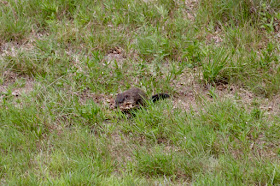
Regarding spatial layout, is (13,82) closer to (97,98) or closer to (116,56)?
(97,98)

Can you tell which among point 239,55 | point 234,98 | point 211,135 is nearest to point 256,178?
point 211,135

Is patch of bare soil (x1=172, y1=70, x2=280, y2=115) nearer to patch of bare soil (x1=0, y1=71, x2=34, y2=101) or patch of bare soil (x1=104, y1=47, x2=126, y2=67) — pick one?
patch of bare soil (x1=104, y1=47, x2=126, y2=67)

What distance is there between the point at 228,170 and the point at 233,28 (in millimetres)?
3056

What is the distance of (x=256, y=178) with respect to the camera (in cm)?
400

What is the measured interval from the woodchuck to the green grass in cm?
12

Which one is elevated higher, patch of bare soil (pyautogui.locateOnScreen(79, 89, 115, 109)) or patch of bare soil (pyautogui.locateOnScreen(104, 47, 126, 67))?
patch of bare soil (pyautogui.locateOnScreen(104, 47, 126, 67))

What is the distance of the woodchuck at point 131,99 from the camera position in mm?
5148

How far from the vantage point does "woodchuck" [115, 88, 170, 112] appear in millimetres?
5148

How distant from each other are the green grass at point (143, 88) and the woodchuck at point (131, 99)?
12 centimetres

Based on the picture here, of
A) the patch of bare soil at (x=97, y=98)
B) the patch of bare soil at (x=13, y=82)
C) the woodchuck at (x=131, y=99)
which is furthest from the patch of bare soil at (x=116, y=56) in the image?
the patch of bare soil at (x=13, y=82)

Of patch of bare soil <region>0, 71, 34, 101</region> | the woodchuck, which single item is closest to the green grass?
patch of bare soil <region>0, 71, 34, 101</region>

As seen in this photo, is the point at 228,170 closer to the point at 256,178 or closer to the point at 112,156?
the point at 256,178

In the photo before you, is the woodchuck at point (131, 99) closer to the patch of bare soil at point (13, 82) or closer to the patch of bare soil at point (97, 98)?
the patch of bare soil at point (97, 98)

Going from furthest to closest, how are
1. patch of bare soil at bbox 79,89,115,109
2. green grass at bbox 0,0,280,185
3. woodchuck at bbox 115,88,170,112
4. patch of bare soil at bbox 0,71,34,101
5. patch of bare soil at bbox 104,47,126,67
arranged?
1. patch of bare soil at bbox 104,47,126,67
2. patch of bare soil at bbox 0,71,34,101
3. patch of bare soil at bbox 79,89,115,109
4. woodchuck at bbox 115,88,170,112
5. green grass at bbox 0,0,280,185
